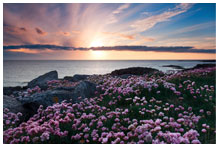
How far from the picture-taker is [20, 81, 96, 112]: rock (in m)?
7.57

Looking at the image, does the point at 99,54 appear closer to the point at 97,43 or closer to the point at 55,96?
the point at 97,43

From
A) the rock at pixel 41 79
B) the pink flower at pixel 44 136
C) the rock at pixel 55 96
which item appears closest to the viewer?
the pink flower at pixel 44 136

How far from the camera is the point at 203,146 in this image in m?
4.14

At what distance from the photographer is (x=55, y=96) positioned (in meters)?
7.93

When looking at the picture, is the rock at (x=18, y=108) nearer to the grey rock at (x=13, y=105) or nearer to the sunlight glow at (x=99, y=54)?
the grey rock at (x=13, y=105)

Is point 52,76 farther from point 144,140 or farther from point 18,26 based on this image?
point 144,140

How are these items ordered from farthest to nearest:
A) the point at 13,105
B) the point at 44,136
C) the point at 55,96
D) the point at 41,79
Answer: the point at 41,79
the point at 55,96
the point at 13,105
the point at 44,136

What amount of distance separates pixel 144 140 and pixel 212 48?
20.4 ft

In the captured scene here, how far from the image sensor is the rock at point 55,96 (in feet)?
24.8

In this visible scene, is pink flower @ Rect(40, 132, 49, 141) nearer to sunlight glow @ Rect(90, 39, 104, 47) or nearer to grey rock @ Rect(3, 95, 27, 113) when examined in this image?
grey rock @ Rect(3, 95, 27, 113)

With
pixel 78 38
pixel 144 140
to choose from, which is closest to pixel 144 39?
pixel 78 38

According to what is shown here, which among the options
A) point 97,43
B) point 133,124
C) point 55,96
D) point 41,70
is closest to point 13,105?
point 55,96

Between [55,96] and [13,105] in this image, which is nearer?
[13,105]

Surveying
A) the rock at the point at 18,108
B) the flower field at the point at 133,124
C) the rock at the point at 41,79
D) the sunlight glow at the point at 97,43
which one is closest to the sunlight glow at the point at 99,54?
the sunlight glow at the point at 97,43
